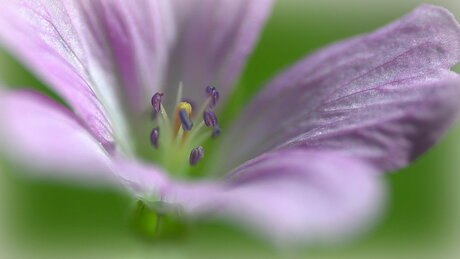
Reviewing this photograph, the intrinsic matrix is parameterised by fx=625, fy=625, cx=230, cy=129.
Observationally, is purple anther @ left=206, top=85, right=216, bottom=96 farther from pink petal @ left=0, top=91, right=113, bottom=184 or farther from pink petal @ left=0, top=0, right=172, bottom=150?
pink petal @ left=0, top=91, right=113, bottom=184

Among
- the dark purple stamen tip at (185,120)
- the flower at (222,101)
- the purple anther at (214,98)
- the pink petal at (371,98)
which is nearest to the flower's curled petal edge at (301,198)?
the flower at (222,101)

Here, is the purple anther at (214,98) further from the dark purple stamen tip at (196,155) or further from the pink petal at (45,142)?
the pink petal at (45,142)

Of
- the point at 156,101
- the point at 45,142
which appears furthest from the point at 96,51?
the point at 45,142

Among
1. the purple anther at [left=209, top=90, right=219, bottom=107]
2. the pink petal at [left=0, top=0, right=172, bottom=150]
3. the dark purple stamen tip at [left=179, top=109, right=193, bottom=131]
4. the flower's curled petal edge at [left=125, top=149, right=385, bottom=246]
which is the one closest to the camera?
the flower's curled petal edge at [left=125, top=149, right=385, bottom=246]

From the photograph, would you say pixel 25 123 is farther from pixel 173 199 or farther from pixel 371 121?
pixel 371 121

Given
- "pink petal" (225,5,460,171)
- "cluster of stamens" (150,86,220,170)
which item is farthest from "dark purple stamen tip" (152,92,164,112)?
"pink petal" (225,5,460,171)

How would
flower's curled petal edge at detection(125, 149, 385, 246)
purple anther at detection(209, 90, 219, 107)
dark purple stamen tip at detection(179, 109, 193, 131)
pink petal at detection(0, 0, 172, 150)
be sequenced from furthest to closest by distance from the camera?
purple anther at detection(209, 90, 219, 107)
dark purple stamen tip at detection(179, 109, 193, 131)
pink petal at detection(0, 0, 172, 150)
flower's curled petal edge at detection(125, 149, 385, 246)

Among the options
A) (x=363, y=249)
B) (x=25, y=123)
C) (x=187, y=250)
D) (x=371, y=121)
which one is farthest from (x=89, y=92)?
(x=363, y=249)
